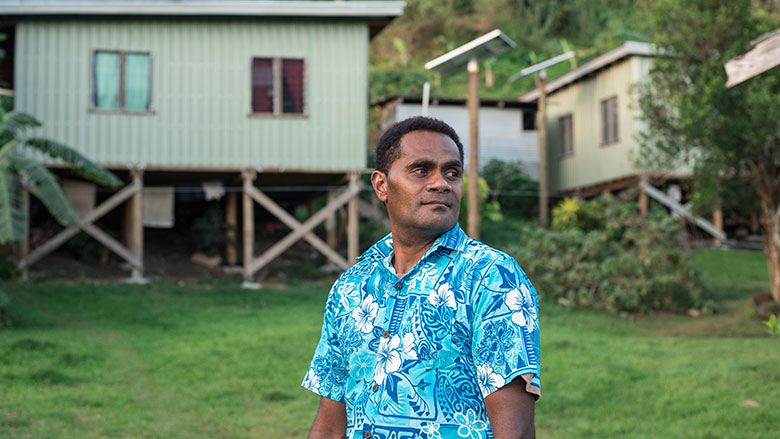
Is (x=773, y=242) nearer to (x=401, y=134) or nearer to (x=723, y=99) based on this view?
(x=723, y=99)

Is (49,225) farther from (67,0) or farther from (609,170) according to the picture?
(609,170)

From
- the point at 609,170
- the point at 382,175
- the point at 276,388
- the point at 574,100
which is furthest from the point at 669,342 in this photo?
the point at 574,100

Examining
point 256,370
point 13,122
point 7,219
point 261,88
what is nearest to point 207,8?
point 261,88

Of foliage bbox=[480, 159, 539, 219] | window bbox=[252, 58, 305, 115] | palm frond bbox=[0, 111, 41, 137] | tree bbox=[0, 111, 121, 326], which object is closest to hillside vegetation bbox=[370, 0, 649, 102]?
foliage bbox=[480, 159, 539, 219]

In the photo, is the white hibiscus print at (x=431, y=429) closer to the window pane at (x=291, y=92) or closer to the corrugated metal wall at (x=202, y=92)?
the corrugated metal wall at (x=202, y=92)

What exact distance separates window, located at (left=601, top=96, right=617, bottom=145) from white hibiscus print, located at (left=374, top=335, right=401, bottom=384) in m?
22.7

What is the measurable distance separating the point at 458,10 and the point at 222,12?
3142 cm

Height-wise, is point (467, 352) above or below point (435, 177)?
below

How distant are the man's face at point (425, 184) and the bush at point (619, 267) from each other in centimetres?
1351

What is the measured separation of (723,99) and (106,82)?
40.0 feet

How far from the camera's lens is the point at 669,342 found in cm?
1270

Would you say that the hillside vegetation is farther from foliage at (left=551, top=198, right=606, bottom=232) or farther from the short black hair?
the short black hair

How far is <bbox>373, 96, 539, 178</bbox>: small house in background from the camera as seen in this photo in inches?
1095

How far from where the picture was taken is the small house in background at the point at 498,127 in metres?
27.8
